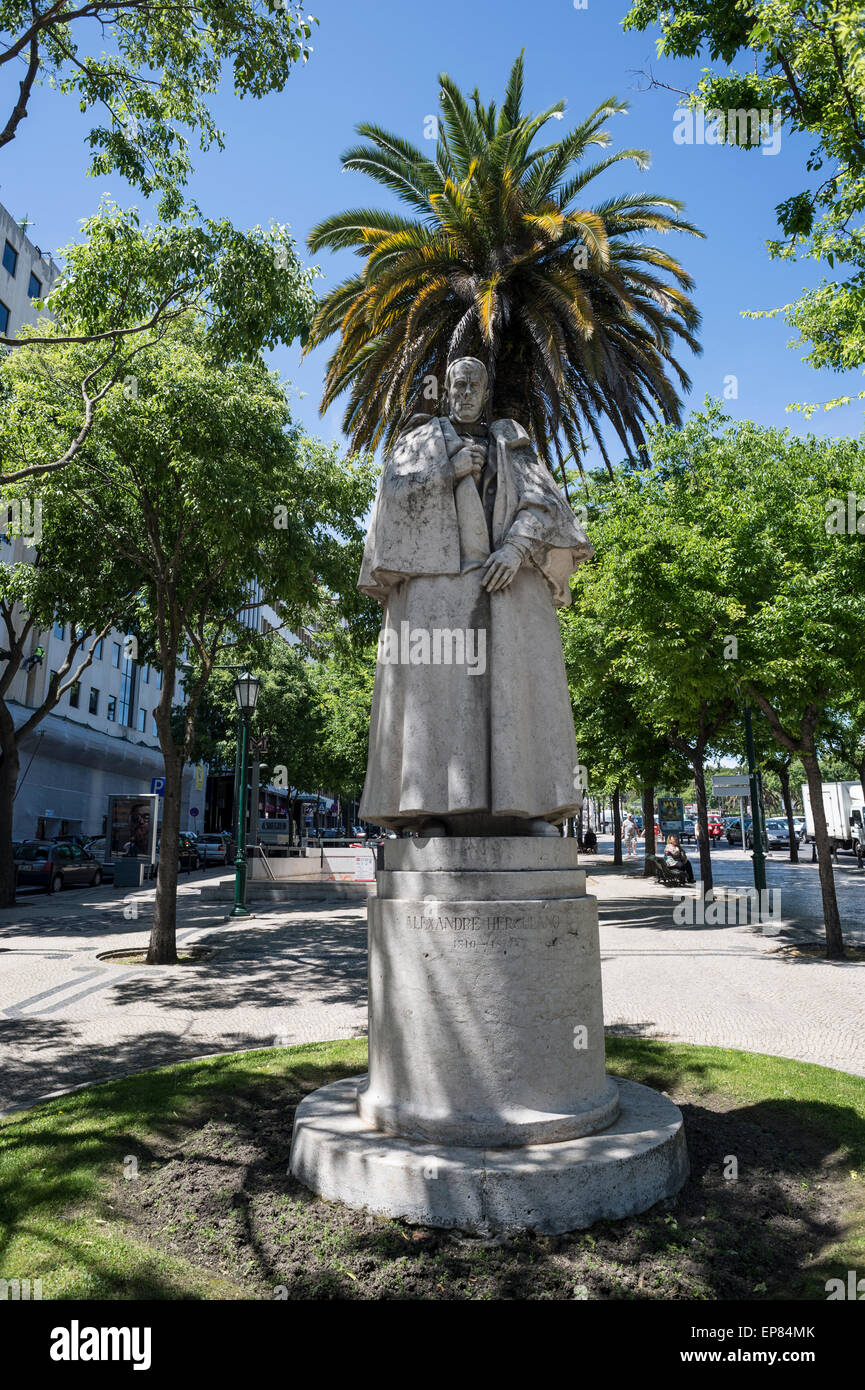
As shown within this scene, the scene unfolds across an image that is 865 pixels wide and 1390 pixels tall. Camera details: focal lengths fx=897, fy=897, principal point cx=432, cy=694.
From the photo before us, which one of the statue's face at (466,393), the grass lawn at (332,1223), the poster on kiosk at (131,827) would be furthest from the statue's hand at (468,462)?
the poster on kiosk at (131,827)

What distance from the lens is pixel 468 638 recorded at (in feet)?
15.6

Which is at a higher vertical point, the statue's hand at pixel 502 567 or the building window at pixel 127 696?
the building window at pixel 127 696

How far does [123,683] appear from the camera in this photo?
1877 inches

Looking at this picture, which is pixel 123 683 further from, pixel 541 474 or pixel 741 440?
pixel 541 474

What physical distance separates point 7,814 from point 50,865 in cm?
710

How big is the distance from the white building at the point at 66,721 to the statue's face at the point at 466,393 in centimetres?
2132

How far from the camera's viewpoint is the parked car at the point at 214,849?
41.8 meters

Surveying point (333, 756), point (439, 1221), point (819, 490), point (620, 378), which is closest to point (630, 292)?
point (620, 378)

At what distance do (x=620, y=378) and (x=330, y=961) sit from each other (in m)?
10.2

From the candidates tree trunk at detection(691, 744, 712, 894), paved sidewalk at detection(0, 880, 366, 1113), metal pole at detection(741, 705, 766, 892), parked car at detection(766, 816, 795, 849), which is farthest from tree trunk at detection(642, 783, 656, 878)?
parked car at detection(766, 816, 795, 849)

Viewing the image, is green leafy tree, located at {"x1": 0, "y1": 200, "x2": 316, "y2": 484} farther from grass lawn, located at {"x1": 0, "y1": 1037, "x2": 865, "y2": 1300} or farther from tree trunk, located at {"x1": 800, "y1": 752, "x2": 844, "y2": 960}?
tree trunk, located at {"x1": 800, "y1": 752, "x2": 844, "y2": 960}

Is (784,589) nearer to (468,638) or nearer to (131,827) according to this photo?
(468,638)

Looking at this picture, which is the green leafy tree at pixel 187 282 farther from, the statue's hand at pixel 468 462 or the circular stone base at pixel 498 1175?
the circular stone base at pixel 498 1175

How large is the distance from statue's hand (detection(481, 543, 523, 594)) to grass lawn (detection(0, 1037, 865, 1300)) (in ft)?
9.72
